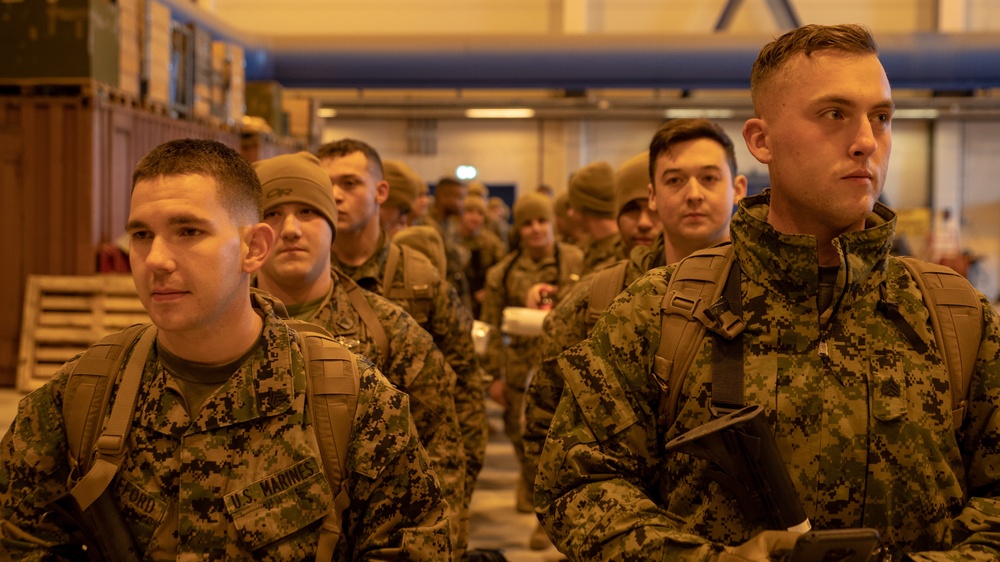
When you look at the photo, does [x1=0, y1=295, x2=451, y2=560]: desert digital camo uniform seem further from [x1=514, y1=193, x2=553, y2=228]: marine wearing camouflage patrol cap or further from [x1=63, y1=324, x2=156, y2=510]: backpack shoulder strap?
[x1=514, y1=193, x2=553, y2=228]: marine wearing camouflage patrol cap

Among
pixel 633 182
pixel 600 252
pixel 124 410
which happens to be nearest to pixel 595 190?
pixel 600 252

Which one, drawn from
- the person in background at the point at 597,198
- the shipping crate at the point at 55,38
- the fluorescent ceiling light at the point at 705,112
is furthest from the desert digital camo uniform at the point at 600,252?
the fluorescent ceiling light at the point at 705,112

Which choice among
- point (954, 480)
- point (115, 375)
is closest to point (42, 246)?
point (115, 375)

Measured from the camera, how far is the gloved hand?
61.2 inches

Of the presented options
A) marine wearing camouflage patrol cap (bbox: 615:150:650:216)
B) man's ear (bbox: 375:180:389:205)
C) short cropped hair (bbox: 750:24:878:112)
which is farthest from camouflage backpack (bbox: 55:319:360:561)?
marine wearing camouflage patrol cap (bbox: 615:150:650:216)

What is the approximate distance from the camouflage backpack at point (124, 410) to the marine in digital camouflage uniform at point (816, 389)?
0.41m

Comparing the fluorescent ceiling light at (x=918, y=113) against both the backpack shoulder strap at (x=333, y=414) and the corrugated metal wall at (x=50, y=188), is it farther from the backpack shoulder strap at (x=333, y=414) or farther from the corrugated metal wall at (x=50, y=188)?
the backpack shoulder strap at (x=333, y=414)

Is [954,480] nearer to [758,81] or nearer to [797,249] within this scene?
[797,249]

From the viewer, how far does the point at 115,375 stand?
197 centimetres

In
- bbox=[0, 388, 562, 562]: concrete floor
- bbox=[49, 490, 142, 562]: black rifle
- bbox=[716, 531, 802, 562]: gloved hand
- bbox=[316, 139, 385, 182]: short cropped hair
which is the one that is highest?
bbox=[316, 139, 385, 182]: short cropped hair

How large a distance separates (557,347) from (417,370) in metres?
0.64

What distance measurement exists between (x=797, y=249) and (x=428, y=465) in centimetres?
87

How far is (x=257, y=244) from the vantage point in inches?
83.0

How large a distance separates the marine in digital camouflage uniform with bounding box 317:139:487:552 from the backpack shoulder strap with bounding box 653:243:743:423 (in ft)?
6.43
